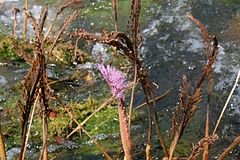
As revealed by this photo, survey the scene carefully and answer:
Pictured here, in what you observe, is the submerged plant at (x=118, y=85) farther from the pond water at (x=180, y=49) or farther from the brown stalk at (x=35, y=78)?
the pond water at (x=180, y=49)

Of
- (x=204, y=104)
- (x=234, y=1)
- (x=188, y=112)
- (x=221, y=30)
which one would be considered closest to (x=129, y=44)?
(x=188, y=112)

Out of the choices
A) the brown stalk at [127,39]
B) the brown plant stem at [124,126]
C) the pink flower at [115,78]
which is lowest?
the brown plant stem at [124,126]

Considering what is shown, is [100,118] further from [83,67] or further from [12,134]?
[83,67]

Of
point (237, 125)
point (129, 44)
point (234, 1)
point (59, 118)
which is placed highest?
point (129, 44)

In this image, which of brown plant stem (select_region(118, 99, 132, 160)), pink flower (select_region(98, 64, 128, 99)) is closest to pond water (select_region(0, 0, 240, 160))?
brown plant stem (select_region(118, 99, 132, 160))

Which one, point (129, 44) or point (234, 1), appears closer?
point (129, 44)

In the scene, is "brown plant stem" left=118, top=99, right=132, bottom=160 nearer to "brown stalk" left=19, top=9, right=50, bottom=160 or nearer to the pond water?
"brown stalk" left=19, top=9, right=50, bottom=160

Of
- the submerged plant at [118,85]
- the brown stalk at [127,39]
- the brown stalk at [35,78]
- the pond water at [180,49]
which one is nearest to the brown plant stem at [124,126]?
the submerged plant at [118,85]
